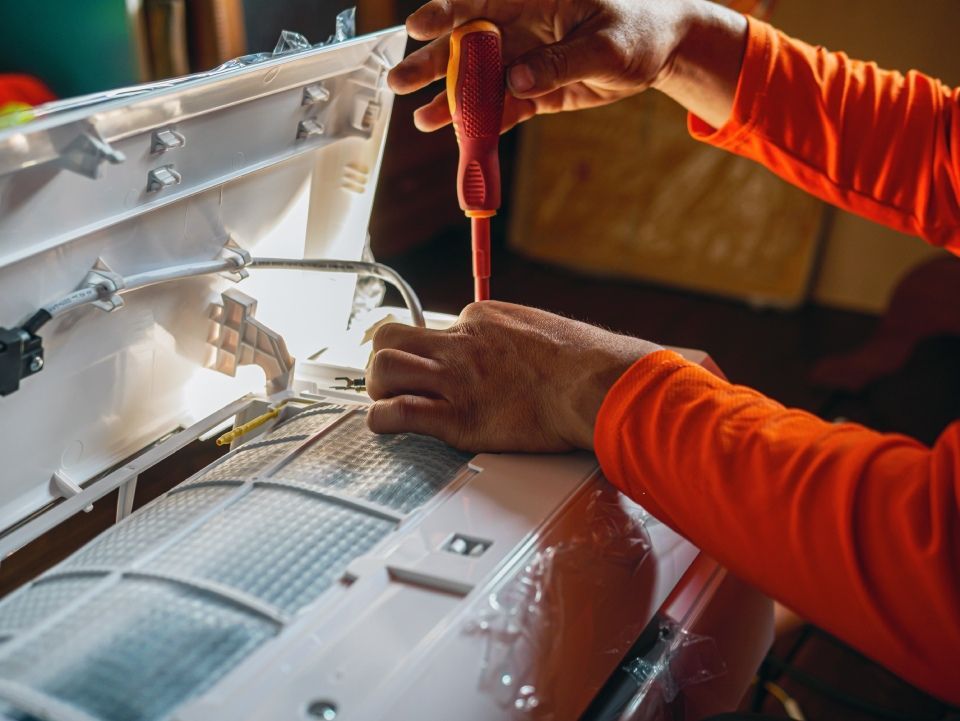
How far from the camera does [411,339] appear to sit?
31.2 inches

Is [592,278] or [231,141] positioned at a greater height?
[231,141]

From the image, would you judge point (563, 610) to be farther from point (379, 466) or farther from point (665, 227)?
Result: point (665, 227)

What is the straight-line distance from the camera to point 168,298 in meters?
0.78

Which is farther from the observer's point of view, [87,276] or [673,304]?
[673,304]

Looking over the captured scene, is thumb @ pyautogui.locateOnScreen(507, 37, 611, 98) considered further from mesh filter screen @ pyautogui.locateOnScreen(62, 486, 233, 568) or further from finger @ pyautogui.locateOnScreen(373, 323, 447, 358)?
mesh filter screen @ pyautogui.locateOnScreen(62, 486, 233, 568)

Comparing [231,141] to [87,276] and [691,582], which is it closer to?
[87,276]

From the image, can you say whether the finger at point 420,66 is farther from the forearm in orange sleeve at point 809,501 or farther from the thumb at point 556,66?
the forearm in orange sleeve at point 809,501

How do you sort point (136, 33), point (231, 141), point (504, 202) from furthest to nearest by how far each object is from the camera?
point (504, 202)
point (136, 33)
point (231, 141)

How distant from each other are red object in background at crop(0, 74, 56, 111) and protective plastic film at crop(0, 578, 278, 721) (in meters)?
1.37

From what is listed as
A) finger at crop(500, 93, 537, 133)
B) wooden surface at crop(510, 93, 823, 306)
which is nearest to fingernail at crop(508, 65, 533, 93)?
finger at crop(500, 93, 537, 133)

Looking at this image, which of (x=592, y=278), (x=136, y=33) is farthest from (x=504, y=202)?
(x=136, y=33)

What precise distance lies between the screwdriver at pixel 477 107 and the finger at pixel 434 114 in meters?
0.09

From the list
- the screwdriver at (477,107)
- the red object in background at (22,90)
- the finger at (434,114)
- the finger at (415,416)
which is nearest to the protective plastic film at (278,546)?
the finger at (415,416)

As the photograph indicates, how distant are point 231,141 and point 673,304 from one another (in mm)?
2045
